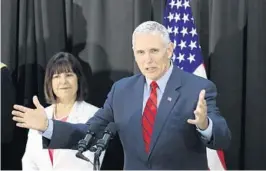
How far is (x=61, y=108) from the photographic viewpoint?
9.95ft

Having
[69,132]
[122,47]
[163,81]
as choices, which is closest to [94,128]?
[69,132]

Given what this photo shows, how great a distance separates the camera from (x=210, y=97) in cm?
192

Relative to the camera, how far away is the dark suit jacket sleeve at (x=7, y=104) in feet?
10.7

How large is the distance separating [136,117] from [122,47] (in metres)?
1.49

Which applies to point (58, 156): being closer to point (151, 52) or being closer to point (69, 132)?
point (69, 132)

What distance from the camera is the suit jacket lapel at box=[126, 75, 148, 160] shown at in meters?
1.90

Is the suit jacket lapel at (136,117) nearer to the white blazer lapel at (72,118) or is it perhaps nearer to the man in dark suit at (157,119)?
the man in dark suit at (157,119)

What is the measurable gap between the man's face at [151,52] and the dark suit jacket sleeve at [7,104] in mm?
1628

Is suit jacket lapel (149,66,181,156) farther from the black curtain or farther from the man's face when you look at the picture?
the black curtain

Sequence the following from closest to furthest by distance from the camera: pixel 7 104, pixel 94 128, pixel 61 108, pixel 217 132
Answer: pixel 217 132 < pixel 94 128 < pixel 61 108 < pixel 7 104

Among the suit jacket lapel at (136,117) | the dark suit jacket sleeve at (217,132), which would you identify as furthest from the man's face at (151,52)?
the dark suit jacket sleeve at (217,132)

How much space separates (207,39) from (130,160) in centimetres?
157

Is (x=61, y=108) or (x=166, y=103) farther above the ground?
(x=166, y=103)

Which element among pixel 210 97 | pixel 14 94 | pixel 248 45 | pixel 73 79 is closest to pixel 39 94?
pixel 14 94
